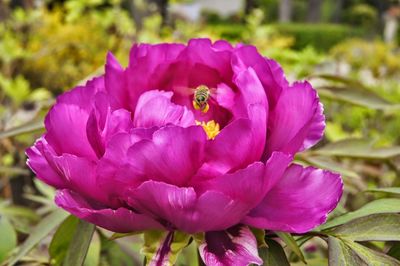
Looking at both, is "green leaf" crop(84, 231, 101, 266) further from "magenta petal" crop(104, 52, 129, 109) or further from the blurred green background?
"magenta petal" crop(104, 52, 129, 109)

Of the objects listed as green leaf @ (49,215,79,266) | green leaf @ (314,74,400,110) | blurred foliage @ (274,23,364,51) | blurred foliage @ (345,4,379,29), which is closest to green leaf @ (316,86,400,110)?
green leaf @ (314,74,400,110)

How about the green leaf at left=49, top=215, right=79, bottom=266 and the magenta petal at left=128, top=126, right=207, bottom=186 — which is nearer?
the magenta petal at left=128, top=126, right=207, bottom=186

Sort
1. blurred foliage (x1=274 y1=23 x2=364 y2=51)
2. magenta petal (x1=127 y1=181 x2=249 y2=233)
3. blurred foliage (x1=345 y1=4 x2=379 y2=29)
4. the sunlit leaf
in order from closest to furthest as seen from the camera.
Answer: magenta petal (x1=127 y1=181 x2=249 y2=233)
the sunlit leaf
blurred foliage (x1=274 y1=23 x2=364 y2=51)
blurred foliage (x1=345 y1=4 x2=379 y2=29)

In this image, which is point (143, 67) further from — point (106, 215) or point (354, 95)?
point (354, 95)

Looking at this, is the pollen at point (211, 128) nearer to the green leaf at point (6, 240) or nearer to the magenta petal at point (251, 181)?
the magenta petal at point (251, 181)

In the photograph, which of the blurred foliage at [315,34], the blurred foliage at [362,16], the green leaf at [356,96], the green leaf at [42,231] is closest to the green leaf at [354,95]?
the green leaf at [356,96]
